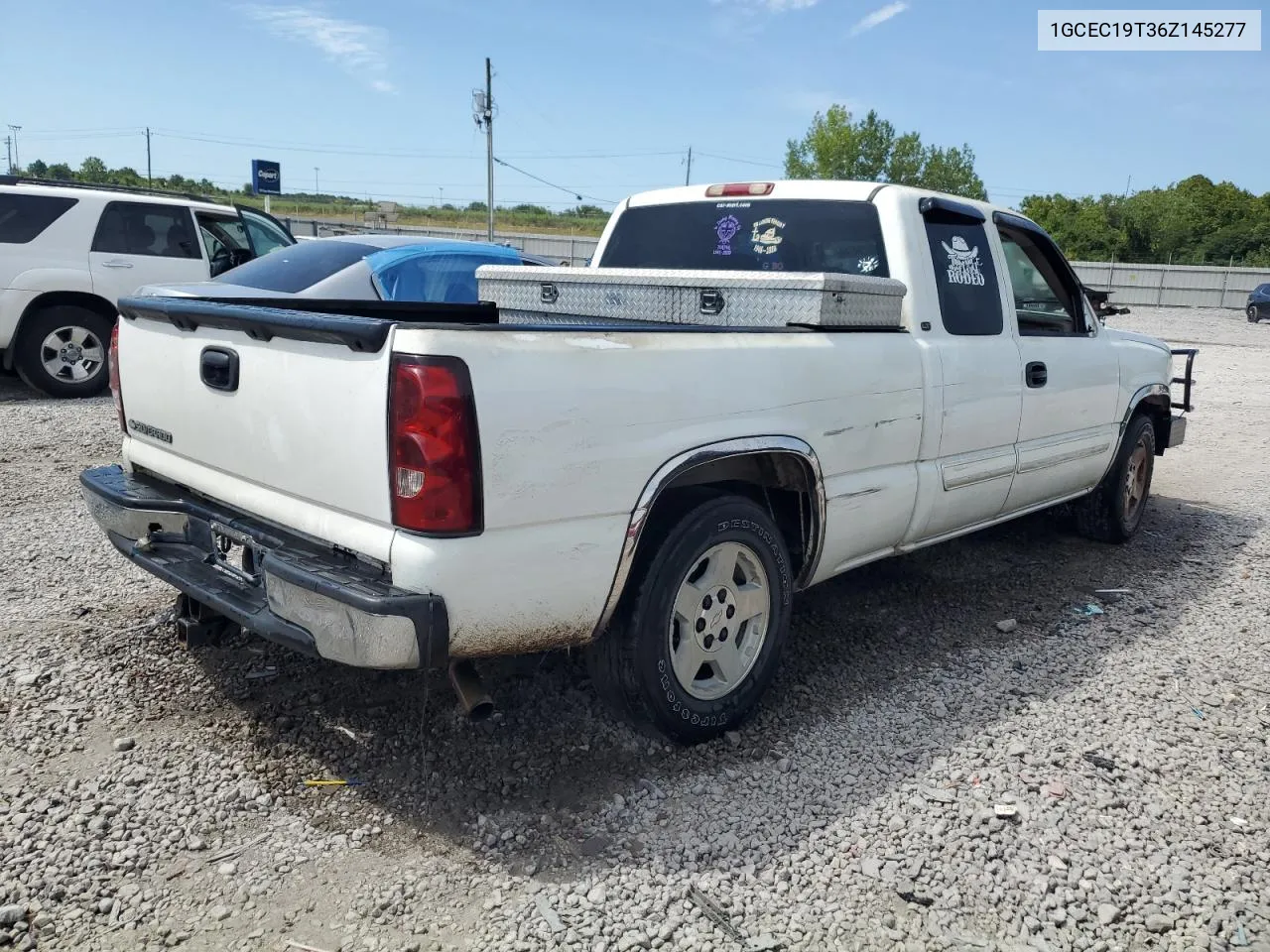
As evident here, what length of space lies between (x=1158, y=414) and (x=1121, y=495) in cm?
79

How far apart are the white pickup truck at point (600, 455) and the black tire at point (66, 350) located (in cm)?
658

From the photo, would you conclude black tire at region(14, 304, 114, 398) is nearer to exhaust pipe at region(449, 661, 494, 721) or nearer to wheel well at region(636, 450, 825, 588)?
wheel well at region(636, 450, 825, 588)

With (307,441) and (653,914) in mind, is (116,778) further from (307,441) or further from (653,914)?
(653,914)

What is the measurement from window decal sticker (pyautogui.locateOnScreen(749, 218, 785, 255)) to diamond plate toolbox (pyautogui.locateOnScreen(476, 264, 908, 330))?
0.50 metres

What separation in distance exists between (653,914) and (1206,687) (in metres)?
2.74

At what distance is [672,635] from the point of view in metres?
3.24

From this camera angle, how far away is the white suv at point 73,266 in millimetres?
9156

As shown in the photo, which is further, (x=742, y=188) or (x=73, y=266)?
(x=73, y=266)

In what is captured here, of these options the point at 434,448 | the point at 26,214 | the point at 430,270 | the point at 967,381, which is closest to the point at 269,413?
the point at 434,448

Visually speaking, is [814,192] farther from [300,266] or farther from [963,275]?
[300,266]

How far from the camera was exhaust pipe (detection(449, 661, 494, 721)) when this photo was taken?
9.20 feet

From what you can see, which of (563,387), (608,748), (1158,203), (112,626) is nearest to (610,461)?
(563,387)

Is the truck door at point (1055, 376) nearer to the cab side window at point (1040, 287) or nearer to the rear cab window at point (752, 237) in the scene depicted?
the cab side window at point (1040, 287)

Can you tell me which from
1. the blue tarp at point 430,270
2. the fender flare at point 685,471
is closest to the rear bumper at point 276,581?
the fender flare at point 685,471
